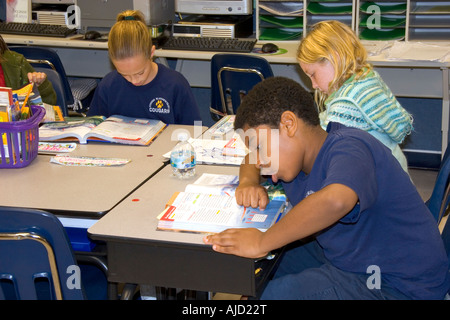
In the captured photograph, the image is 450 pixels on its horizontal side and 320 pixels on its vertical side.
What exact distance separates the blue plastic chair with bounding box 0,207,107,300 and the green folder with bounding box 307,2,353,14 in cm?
257

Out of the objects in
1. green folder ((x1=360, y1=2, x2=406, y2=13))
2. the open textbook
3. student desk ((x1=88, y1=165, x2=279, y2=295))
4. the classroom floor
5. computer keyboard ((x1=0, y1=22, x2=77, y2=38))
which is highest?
green folder ((x1=360, y1=2, x2=406, y2=13))

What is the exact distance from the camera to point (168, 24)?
3.84 metres

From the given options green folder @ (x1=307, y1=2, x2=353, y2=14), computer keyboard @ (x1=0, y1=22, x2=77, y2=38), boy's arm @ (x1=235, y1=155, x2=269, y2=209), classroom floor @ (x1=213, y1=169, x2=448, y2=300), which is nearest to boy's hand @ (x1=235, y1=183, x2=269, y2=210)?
boy's arm @ (x1=235, y1=155, x2=269, y2=209)

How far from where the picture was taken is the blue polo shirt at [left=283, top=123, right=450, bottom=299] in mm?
1370

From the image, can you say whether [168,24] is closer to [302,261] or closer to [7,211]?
[302,261]

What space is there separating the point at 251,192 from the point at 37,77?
A: 1355mm

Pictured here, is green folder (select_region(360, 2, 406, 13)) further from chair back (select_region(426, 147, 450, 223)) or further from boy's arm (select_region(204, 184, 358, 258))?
boy's arm (select_region(204, 184, 358, 258))

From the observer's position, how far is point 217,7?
12.1 feet

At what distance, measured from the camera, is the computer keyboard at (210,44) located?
11.6ft

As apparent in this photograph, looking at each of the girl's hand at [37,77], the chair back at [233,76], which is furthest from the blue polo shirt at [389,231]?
the chair back at [233,76]

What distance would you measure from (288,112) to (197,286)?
476 millimetres

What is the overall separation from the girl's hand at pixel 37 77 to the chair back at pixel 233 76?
100 centimetres

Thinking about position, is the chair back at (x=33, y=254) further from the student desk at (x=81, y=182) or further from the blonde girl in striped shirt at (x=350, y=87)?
the blonde girl in striped shirt at (x=350, y=87)
